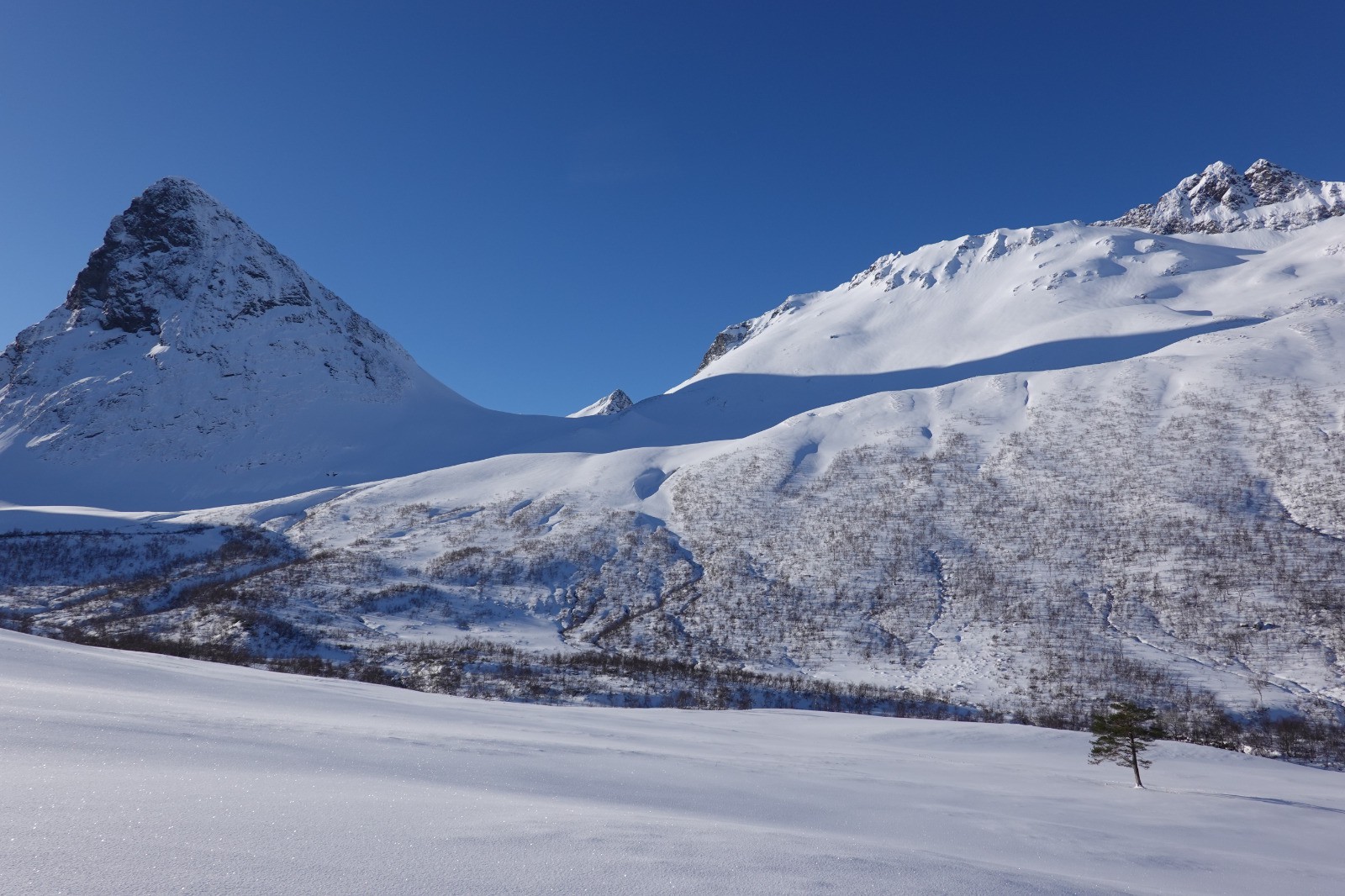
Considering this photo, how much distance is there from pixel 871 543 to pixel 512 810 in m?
45.5

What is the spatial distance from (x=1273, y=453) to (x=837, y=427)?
3322 centimetres

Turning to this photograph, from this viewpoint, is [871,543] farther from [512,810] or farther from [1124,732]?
[512,810]

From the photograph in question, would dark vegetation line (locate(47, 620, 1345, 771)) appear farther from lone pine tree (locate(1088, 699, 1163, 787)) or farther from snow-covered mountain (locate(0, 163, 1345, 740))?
lone pine tree (locate(1088, 699, 1163, 787))

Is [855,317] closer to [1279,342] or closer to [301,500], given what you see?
[1279,342]

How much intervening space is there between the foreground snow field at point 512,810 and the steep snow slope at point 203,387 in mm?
69530

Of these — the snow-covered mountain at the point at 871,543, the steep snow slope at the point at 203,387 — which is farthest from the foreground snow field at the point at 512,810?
the steep snow slope at the point at 203,387

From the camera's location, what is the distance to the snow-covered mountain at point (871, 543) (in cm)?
3472

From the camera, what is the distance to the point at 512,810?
558 centimetres

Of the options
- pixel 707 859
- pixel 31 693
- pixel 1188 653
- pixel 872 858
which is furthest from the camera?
pixel 1188 653

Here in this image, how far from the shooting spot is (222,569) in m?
51.0

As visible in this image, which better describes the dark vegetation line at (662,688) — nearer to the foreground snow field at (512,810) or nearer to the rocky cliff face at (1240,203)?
the foreground snow field at (512,810)

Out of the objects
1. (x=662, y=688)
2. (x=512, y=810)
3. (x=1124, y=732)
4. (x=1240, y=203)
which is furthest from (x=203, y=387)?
(x=1240, y=203)

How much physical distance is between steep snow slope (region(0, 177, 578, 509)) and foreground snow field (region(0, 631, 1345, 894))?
2737 inches

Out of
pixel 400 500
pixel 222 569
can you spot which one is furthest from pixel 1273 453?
pixel 222 569
